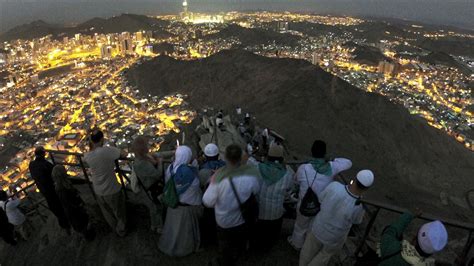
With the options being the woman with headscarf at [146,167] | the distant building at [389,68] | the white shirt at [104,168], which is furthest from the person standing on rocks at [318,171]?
the distant building at [389,68]

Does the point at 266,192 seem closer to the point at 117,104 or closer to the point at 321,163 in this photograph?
the point at 321,163

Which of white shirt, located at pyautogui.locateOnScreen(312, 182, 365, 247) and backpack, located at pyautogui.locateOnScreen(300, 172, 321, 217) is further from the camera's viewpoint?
backpack, located at pyautogui.locateOnScreen(300, 172, 321, 217)

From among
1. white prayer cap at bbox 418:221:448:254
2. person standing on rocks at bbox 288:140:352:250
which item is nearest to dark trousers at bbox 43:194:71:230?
person standing on rocks at bbox 288:140:352:250

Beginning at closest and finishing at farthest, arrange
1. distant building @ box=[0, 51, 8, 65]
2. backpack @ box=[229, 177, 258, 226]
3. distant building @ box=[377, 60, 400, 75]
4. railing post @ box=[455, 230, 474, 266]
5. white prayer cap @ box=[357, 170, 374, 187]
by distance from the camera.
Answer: white prayer cap @ box=[357, 170, 374, 187]
railing post @ box=[455, 230, 474, 266]
backpack @ box=[229, 177, 258, 226]
distant building @ box=[377, 60, 400, 75]
distant building @ box=[0, 51, 8, 65]

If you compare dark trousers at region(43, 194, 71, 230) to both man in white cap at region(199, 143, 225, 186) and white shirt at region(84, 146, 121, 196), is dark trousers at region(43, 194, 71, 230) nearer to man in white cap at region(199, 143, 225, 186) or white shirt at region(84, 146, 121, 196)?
white shirt at region(84, 146, 121, 196)

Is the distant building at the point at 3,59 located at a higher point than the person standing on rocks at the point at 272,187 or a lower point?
lower

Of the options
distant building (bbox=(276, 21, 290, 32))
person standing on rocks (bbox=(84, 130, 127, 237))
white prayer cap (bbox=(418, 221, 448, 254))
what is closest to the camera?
white prayer cap (bbox=(418, 221, 448, 254))

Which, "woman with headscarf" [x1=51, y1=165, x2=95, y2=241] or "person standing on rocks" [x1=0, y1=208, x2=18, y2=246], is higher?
"woman with headscarf" [x1=51, y1=165, x2=95, y2=241]

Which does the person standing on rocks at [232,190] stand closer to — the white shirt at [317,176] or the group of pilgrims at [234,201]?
the group of pilgrims at [234,201]
